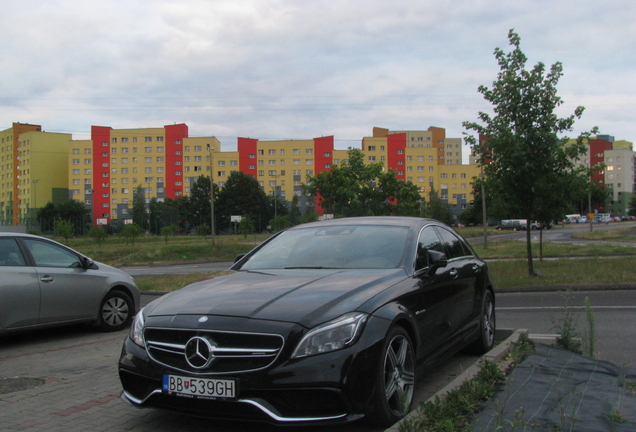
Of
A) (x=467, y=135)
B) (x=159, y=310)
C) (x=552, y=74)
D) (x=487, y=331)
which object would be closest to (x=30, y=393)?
(x=159, y=310)

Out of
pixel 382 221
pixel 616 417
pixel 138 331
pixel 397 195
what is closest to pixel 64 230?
pixel 397 195

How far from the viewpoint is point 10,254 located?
7188 millimetres

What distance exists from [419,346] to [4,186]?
433 ft

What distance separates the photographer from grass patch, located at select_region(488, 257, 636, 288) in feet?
45.3

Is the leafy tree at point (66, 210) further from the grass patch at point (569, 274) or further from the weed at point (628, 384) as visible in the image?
the weed at point (628, 384)

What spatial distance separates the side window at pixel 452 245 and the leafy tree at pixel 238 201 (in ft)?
289

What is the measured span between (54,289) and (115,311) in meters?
1.20

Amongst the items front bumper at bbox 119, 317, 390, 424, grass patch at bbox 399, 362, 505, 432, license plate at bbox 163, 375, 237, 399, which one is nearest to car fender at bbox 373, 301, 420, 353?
front bumper at bbox 119, 317, 390, 424

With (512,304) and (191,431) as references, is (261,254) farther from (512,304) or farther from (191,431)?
(512,304)

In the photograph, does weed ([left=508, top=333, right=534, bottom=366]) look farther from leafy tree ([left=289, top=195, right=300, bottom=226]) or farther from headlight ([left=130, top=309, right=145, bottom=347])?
leafy tree ([left=289, top=195, right=300, bottom=226])

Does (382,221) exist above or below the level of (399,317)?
above

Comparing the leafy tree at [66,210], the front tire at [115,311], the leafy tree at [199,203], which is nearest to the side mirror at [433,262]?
the front tire at [115,311]

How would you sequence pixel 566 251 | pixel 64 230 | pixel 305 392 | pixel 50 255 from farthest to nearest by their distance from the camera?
pixel 64 230
pixel 566 251
pixel 50 255
pixel 305 392

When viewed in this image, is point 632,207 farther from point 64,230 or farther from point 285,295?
point 285,295
